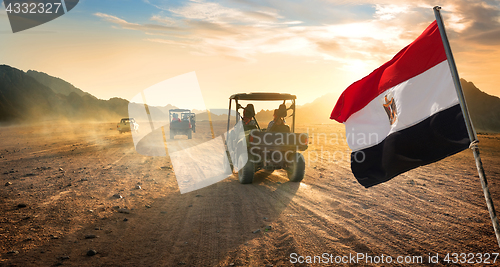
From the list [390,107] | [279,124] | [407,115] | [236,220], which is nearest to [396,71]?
[390,107]

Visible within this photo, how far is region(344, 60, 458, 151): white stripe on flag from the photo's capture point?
132 inches

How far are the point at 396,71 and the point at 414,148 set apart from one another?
114 cm

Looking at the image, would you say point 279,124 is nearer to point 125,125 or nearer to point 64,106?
point 125,125

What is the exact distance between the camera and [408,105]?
3.66 m

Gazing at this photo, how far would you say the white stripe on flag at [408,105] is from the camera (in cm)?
334

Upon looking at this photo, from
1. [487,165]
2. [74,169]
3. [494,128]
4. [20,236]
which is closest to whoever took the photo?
[20,236]

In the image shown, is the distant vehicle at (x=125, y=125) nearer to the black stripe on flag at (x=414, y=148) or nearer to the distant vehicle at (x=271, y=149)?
the distant vehicle at (x=271, y=149)

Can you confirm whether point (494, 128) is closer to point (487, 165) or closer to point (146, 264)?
point (487, 165)

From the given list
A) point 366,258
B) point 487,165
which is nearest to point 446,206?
point 366,258

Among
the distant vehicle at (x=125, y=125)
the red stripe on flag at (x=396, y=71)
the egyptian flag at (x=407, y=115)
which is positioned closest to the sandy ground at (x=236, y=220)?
the egyptian flag at (x=407, y=115)

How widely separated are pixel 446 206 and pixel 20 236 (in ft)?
25.5

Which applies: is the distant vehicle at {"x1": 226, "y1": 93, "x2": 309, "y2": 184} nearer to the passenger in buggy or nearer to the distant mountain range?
the passenger in buggy

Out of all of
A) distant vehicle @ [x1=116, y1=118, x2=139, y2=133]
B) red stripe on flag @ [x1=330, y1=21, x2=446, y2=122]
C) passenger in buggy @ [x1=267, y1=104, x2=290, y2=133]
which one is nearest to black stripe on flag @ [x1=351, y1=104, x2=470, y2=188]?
red stripe on flag @ [x1=330, y1=21, x2=446, y2=122]

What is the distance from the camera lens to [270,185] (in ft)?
25.8
